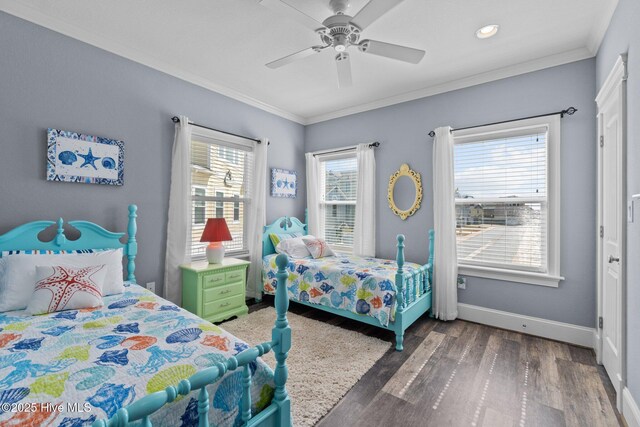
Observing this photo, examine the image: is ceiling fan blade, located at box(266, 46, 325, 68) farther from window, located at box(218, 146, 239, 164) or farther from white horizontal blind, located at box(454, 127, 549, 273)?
white horizontal blind, located at box(454, 127, 549, 273)

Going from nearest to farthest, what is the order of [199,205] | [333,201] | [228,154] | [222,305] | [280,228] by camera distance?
[222,305] < [199,205] < [228,154] < [280,228] < [333,201]

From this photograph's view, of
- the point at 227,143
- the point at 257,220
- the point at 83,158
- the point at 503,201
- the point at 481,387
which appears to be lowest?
the point at 481,387

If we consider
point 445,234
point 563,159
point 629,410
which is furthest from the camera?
point 445,234

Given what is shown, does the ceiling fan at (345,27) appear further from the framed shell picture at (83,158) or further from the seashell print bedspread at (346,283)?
the seashell print bedspread at (346,283)

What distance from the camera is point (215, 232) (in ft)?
10.5

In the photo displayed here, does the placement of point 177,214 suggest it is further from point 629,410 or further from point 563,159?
point 563,159

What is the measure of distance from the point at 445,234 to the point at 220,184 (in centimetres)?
271

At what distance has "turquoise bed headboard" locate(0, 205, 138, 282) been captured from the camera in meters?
2.17

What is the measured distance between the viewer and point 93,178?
2.57m

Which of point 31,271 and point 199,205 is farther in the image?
point 199,205

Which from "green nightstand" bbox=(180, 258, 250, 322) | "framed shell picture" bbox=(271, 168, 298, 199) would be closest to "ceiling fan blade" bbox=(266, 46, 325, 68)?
"framed shell picture" bbox=(271, 168, 298, 199)

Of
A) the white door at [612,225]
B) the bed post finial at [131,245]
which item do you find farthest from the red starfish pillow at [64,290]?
the white door at [612,225]

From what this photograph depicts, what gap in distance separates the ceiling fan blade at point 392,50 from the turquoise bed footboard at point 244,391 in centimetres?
178

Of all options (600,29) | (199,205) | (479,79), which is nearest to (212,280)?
(199,205)
